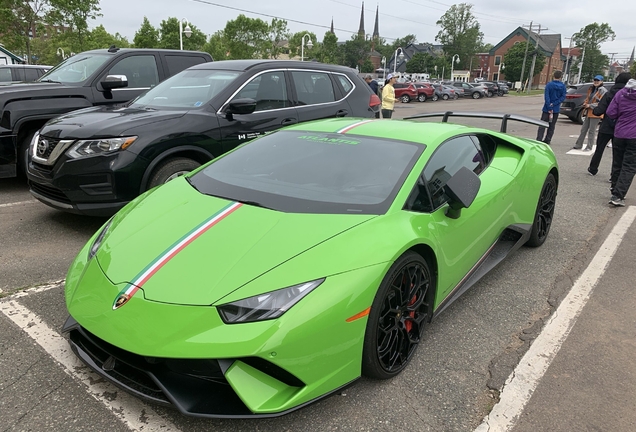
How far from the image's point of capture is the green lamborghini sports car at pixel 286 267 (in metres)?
1.86

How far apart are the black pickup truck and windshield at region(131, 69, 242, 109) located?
72 centimetres

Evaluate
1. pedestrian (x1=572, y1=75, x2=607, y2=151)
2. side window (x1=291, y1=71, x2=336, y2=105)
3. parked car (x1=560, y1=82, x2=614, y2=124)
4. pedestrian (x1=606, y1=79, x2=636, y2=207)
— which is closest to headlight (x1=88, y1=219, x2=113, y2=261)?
side window (x1=291, y1=71, x2=336, y2=105)

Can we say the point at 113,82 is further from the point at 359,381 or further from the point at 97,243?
the point at 359,381

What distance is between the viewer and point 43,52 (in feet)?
203

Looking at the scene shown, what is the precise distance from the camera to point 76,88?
6109mm

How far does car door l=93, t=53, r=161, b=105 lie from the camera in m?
6.30

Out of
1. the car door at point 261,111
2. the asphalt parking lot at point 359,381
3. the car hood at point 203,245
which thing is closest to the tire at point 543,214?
the asphalt parking lot at point 359,381

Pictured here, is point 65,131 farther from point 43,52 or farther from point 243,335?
point 43,52

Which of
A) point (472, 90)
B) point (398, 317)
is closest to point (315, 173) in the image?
point (398, 317)

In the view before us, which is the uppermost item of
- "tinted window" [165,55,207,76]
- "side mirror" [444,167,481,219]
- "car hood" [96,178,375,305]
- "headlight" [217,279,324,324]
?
"tinted window" [165,55,207,76]

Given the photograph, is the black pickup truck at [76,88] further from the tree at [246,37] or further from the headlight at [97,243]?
the tree at [246,37]

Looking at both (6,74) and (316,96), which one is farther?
(6,74)

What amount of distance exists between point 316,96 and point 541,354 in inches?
162

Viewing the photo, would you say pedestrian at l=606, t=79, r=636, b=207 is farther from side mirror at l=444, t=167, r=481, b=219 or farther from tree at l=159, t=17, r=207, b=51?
tree at l=159, t=17, r=207, b=51
